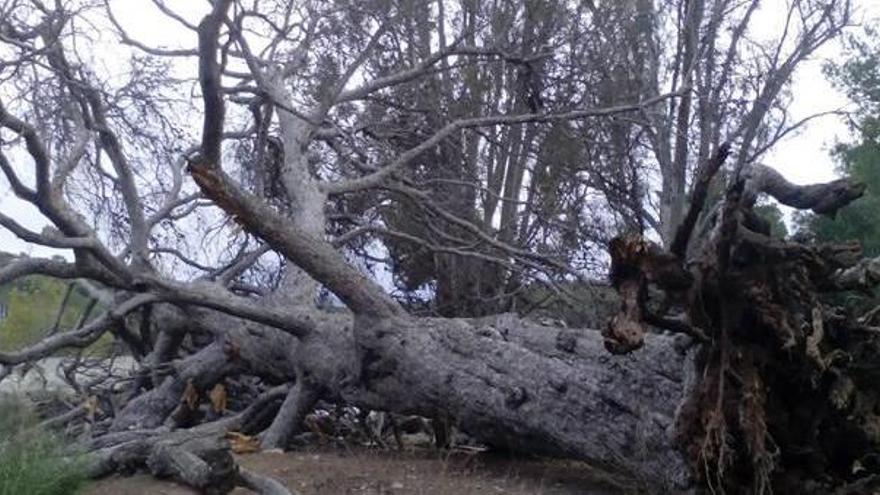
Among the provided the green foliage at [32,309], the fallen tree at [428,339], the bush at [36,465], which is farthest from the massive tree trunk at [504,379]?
the green foliage at [32,309]

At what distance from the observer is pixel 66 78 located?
35.8 ft

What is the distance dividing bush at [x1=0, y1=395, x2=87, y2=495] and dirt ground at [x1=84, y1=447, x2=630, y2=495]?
0.39 m

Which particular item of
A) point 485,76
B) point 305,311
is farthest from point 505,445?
point 485,76

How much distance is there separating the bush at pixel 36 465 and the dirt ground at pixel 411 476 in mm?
390

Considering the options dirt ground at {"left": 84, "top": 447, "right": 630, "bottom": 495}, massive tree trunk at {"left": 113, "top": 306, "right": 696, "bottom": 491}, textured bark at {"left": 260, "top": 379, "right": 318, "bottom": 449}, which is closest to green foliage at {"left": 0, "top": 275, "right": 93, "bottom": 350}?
massive tree trunk at {"left": 113, "top": 306, "right": 696, "bottom": 491}

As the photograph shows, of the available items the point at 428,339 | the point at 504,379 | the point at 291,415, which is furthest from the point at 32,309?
the point at 504,379

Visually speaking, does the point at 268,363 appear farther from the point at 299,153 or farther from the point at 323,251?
the point at 299,153

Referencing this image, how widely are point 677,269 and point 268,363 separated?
487cm

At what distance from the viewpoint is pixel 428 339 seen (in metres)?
8.54

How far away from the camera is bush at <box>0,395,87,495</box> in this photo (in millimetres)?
6312

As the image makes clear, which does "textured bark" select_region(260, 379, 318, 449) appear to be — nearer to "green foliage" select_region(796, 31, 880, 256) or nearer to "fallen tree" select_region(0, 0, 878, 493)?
"fallen tree" select_region(0, 0, 878, 493)

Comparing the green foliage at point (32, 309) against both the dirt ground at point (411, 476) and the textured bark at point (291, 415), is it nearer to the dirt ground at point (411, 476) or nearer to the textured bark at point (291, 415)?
the textured bark at point (291, 415)

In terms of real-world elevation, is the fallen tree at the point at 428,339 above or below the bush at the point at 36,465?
above

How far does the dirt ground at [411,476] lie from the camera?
7.62 m
